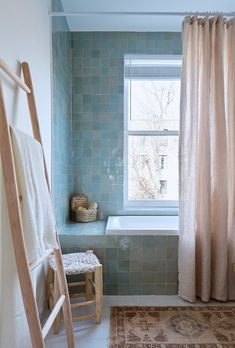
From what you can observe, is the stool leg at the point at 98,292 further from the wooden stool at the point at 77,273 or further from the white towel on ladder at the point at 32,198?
the white towel on ladder at the point at 32,198

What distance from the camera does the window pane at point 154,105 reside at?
3281mm

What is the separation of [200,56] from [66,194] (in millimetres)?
1754

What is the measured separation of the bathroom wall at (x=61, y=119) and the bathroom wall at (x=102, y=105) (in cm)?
11

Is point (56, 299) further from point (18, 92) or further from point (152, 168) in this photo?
point (152, 168)

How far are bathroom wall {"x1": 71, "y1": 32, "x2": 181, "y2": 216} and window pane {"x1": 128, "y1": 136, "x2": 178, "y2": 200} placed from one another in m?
0.18

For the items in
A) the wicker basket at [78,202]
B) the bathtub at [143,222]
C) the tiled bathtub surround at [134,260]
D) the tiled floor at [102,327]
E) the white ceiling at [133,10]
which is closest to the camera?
the tiled floor at [102,327]

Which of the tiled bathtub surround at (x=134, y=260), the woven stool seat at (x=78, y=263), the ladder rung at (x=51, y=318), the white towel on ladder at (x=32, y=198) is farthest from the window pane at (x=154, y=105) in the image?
the ladder rung at (x=51, y=318)

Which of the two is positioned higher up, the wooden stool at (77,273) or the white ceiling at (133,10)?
the white ceiling at (133,10)

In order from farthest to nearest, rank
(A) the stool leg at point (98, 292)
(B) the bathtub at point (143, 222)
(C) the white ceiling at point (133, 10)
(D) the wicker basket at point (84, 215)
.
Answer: (D) the wicker basket at point (84, 215) < (B) the bathtub at point (143, 222) < (C) the white ceiling at point (133, 10) < (A) the stool leg at point (98, 292)

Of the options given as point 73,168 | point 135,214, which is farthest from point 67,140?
point 135,214

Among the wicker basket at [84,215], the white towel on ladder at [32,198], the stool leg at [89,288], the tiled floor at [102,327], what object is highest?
the white towel on ladder at [32,198]

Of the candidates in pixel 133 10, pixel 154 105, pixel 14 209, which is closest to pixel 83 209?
pixel 154 105

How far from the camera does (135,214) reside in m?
3.20

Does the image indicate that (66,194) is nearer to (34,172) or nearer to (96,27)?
(34,172)
